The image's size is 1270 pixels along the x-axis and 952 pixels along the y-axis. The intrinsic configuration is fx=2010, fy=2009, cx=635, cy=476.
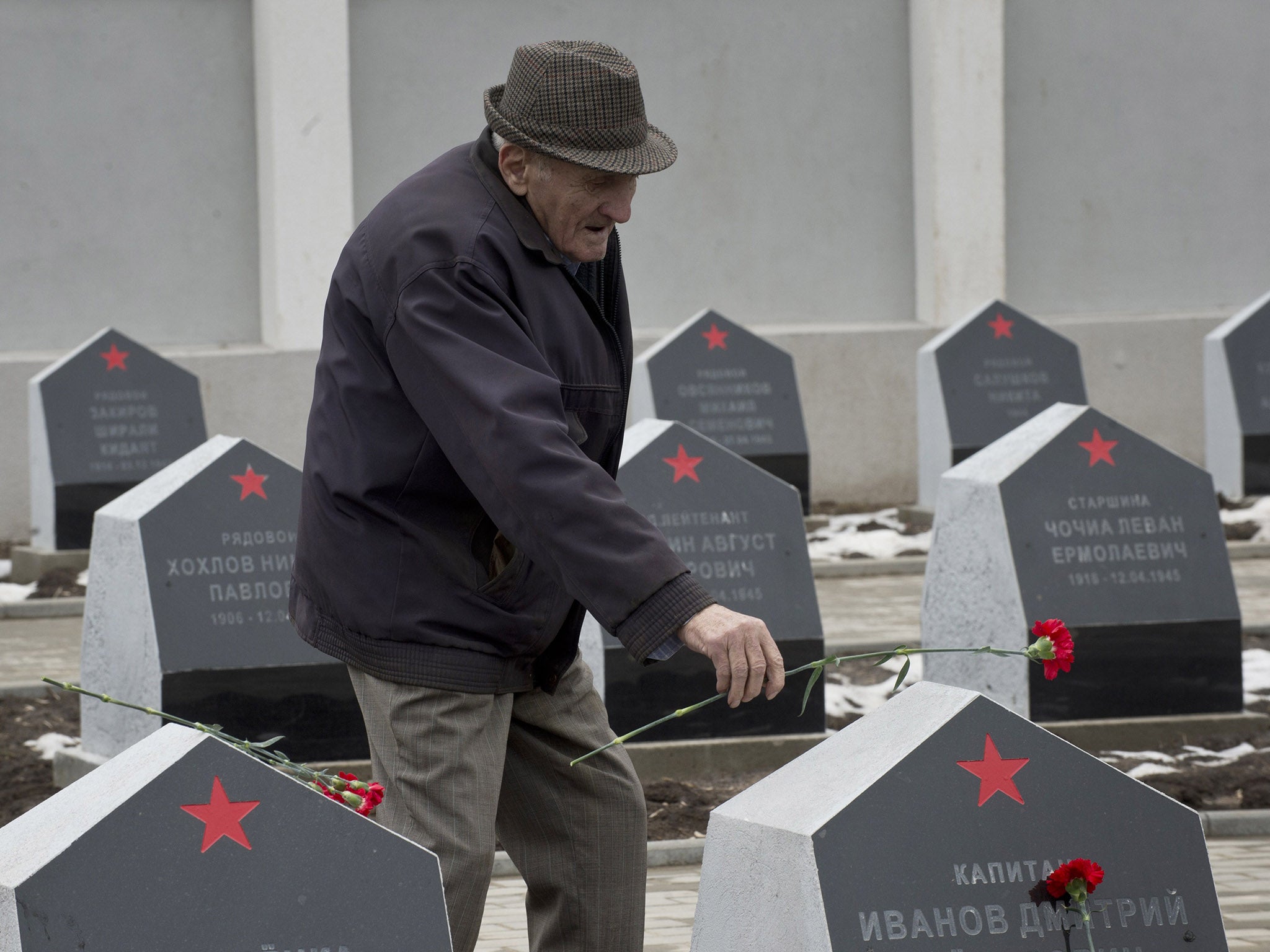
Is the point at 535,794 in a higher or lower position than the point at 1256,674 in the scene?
higher

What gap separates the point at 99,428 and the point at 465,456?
9.77 metres

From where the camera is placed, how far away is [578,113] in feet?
9.67

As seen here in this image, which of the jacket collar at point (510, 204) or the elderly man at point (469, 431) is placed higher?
the jacket collar at point (510, 204)

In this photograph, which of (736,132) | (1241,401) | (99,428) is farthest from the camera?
(736,132)

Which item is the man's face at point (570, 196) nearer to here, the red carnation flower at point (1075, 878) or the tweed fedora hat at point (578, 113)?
the tweed fedora hat at point (578, 113)

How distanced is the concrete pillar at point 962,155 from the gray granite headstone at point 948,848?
12631 mm

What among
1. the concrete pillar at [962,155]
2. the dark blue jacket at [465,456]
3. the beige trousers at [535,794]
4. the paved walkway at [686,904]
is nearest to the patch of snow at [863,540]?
the concrete pillar at [962,155]

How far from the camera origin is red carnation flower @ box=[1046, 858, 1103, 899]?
2986 millimetres

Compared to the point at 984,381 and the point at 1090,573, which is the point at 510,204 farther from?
the point at 984,381

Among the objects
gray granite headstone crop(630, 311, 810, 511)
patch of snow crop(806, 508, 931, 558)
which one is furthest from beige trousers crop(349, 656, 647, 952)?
gray granite headstone crop(630, 311, 810, 511)

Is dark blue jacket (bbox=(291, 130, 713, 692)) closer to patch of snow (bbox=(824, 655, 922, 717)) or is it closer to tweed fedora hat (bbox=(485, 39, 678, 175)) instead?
tweed fedora hat (bbox=(485, 39, 678, 175))

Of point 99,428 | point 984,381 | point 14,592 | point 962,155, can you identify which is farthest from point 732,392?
point 14,592

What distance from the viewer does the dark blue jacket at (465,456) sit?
109 inches

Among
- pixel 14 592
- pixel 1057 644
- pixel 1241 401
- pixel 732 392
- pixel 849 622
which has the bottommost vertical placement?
pixel 849 622
